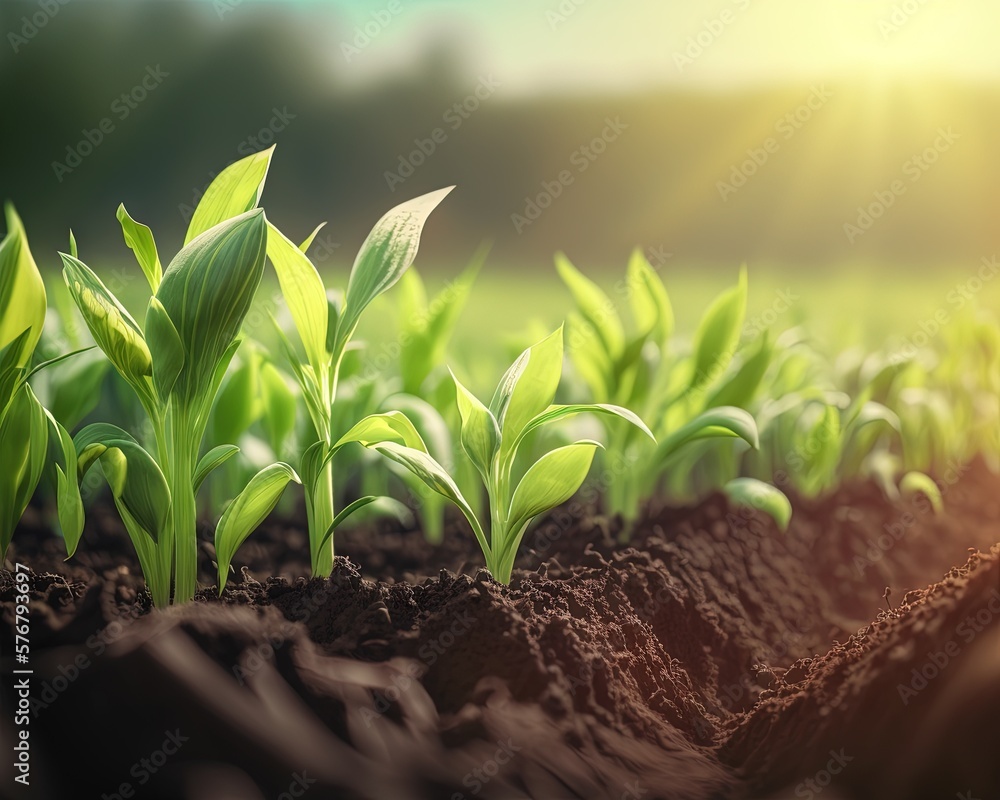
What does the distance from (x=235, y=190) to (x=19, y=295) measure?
260mm

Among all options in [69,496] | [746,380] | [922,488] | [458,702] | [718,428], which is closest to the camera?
[458,702]

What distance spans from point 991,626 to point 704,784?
1.02 ft

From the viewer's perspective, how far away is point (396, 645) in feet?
2.49

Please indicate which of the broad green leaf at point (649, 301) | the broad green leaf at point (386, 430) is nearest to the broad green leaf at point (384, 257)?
the broad green leaf at point (386, 430)

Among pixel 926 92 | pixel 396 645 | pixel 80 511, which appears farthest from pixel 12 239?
pixel 926 92

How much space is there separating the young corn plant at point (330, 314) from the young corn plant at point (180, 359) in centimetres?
6

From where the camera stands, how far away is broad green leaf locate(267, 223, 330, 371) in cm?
81

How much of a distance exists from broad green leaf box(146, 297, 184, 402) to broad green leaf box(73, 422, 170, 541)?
8cm

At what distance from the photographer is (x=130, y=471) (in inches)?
31.2

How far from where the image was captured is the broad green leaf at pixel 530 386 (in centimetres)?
85

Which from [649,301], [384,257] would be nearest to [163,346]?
[384,257]

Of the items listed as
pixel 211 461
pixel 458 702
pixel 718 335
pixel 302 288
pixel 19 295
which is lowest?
pixel 458 702

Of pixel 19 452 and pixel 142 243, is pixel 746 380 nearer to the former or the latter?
pixel 142 243

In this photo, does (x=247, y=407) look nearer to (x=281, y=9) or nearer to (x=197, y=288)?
(x=197, y=288)
